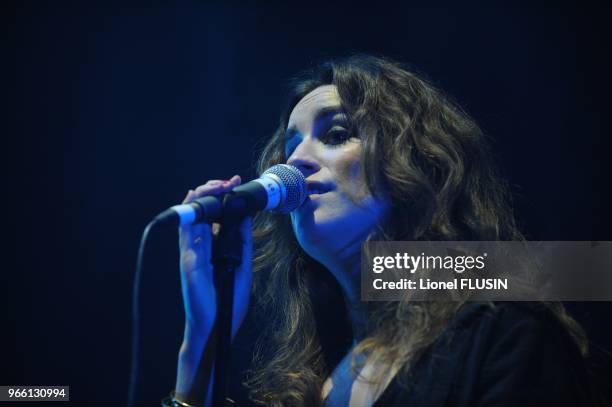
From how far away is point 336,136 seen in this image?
66.5 inches

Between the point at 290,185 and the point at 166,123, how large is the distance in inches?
59.3

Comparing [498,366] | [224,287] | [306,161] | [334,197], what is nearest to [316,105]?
[306,161]

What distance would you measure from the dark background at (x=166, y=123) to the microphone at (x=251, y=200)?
1.20 meters

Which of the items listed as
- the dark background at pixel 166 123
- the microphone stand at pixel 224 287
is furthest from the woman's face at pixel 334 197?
the dark background at pixel 166 123

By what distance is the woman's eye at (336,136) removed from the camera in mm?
1680

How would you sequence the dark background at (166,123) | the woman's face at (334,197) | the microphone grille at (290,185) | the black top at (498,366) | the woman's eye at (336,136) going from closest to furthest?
the black top at (498,366) → the microphone grille at (290,185) → the woman's face at (334,197) → the woman's eye at (336,136) → the dark background at (166,123)

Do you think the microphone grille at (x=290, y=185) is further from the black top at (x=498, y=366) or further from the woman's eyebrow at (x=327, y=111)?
the black top at (x=498, y=366)

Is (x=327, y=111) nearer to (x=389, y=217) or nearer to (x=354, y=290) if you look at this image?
(x=389, y=217)

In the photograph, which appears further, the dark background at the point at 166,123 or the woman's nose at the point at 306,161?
the dark background at the point at 166,123

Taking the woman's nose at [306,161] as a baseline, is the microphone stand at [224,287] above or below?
below

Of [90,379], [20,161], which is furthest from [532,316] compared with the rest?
[20,161]

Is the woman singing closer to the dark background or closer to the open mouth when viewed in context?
the open mouth

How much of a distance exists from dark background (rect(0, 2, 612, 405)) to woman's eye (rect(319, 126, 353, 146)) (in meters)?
0.95

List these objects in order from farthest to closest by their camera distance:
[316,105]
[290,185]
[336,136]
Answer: [316,105] < [336,136] < [290,185]
